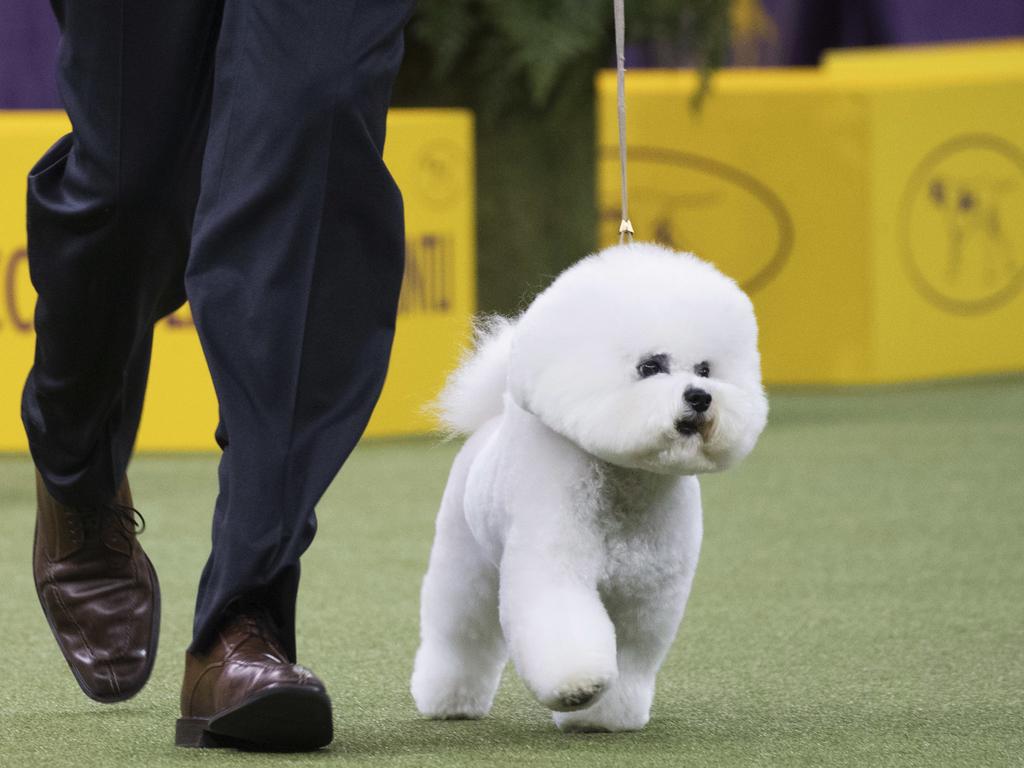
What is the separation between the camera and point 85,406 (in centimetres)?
201

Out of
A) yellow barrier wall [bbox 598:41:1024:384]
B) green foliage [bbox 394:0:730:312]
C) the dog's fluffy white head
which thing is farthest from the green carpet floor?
yellow barrier wall [bbox 598:41:1024:384]

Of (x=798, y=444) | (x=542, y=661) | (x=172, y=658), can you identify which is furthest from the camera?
(x=798, y=444)

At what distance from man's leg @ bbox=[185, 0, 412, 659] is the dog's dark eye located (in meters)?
0.27

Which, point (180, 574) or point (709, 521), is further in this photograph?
point (709, 521)

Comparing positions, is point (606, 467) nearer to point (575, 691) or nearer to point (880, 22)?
point (575, 691)

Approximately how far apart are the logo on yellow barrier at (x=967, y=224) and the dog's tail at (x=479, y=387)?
13.5 ft

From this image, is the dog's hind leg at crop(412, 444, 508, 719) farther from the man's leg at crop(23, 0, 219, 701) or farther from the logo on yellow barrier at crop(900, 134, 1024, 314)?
the logo on yellow barrier at crop(900, 134, 1024, 314)

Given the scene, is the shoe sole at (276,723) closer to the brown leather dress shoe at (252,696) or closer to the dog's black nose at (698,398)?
the brown leather dress shoe at (252,696)

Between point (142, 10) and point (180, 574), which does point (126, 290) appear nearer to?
point (142, 10)

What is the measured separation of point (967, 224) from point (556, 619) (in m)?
4.66

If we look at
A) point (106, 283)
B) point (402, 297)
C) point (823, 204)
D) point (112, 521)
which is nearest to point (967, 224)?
point (823, 204)

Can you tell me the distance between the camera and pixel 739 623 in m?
2.65

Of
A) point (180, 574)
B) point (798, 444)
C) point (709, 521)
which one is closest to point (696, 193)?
point (798, 444)

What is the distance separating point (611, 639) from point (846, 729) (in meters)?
0.31
